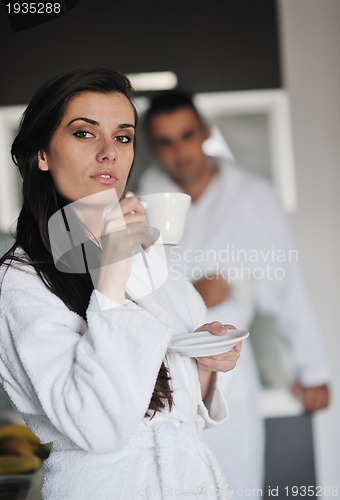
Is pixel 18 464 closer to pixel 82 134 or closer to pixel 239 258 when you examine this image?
pixel 239 258

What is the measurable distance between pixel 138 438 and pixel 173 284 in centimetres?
24

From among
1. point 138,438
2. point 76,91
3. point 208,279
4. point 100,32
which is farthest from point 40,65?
point 138,438

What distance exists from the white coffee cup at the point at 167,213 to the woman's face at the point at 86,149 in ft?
0.24

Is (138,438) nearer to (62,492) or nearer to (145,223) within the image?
(62,492)

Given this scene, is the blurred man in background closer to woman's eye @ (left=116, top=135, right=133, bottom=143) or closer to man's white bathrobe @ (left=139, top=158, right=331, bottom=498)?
man's white bathrobe @ (left=139, top=158, right=331, bottom=498)

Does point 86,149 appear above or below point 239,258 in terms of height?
above

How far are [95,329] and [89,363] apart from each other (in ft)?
0.11

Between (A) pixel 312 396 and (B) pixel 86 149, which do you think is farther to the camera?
(A) pixel 312 396

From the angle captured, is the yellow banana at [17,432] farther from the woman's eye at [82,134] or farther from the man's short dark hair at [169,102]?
the woman's eye at [82,134]

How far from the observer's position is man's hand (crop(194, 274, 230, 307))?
1551 mm

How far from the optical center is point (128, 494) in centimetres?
83

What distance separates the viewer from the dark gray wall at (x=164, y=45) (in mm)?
1515

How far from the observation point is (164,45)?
1.67 meters

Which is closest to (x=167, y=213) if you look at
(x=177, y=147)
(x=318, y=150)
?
(x=177, y=147)
